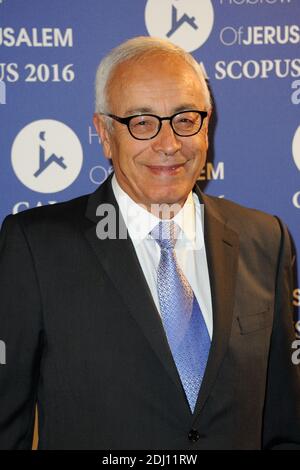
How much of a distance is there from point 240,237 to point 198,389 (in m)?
0.47

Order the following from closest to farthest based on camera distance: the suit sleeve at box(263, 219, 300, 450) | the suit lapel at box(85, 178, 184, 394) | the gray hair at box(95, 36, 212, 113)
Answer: the suit lapel at box(85, 178, 184, 394) < the gray hair at box(95, 36, 212, 113) < the suit sleeve at box(263, 219, 300, 450)

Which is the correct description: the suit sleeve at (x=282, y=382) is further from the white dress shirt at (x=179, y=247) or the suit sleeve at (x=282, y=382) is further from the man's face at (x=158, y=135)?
the man's face at (x=158, y=135)

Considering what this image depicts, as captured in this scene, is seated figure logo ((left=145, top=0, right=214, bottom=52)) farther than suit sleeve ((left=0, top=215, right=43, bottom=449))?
Yes

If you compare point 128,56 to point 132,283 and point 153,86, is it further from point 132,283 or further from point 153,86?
point 132,283

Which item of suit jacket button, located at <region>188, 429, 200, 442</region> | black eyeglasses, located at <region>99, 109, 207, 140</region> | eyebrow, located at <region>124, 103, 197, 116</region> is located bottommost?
suit jacket button, located at <region>188, 429, 200, 442</region>

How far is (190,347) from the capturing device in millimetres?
1628

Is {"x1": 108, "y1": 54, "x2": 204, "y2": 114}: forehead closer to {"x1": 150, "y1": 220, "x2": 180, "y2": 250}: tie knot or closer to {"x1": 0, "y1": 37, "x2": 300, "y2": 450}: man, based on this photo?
{"x1": 0, "y1": 37, "x2": 300, "y2": 450}: man

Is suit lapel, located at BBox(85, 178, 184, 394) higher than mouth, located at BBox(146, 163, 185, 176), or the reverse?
mouth, located at BBox(146, 163, 185, 176)

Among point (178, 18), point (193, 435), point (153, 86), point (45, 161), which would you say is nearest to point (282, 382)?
point (193, 435)

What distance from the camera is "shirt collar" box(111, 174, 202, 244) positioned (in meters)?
1.74

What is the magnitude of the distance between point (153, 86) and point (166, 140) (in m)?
0.14

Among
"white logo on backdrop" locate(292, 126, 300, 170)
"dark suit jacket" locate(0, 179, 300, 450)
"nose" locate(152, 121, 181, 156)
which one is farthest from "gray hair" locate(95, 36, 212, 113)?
"white logo on backdrop" locate(292, 126, 300, 170)

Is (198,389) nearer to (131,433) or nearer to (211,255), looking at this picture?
(131,433)

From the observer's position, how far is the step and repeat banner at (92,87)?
2266mm
